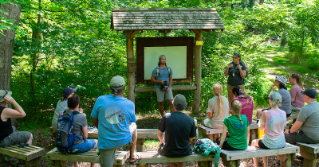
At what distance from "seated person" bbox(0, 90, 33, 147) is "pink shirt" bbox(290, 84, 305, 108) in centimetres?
579

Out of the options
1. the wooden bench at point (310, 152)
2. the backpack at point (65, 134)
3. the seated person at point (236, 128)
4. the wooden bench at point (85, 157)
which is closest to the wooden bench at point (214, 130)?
the seated person at point (236, 128)

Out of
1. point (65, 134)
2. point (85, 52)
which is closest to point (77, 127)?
point (65, 134)

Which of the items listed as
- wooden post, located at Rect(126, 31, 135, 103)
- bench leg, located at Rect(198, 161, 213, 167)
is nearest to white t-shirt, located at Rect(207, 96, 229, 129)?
bench leg, located at Rect(198, 161, 213, 167)

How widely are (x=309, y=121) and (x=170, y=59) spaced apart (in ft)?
14.1

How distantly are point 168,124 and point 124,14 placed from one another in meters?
4.24

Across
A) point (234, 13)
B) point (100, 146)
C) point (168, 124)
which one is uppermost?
point (234, 13)

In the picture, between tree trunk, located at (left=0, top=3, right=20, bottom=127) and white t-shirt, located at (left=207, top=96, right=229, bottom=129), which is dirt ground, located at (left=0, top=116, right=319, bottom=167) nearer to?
white t-shirt, located at (left=207, top=96, right=229, bottom=129)

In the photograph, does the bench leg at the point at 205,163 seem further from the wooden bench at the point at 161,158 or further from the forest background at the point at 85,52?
the forest background at the point at 85,52

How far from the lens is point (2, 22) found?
457 centimetres

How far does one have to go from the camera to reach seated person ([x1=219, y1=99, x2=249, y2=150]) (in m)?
4.09

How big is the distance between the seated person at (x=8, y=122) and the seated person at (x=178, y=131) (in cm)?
243

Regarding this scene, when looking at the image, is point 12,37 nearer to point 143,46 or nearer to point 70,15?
point 70,15

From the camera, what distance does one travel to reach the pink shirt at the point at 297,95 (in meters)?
6.28

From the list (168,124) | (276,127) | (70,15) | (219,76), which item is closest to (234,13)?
(219,76)
